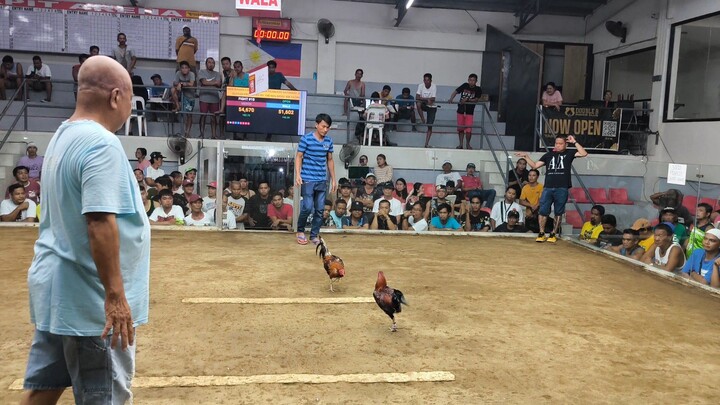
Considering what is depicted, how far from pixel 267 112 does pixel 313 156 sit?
4536mm

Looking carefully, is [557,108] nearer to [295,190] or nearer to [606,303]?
[295,190]

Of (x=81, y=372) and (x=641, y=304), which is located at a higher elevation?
(x=81, y=372)

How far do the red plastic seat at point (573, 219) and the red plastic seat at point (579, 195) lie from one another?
0.26 metres

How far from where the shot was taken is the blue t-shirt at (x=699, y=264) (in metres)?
5.96

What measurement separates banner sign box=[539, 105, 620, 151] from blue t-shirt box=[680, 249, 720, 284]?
660 centimetres

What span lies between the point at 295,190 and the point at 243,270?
2670mm

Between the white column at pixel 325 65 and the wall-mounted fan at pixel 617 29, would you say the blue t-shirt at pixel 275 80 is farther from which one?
the wall-mounted fan at pixel 617 29

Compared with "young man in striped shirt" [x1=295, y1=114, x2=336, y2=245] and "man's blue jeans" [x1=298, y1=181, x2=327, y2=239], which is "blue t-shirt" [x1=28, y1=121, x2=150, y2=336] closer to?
"young man in striped shirt" [x1=295, y1=114, x2=336, y2=245]

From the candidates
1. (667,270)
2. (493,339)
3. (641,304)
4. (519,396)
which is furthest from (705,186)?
(519,396)

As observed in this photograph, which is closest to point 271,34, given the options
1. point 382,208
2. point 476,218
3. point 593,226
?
point 382,208

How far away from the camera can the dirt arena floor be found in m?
3.29

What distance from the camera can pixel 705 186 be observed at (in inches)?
284

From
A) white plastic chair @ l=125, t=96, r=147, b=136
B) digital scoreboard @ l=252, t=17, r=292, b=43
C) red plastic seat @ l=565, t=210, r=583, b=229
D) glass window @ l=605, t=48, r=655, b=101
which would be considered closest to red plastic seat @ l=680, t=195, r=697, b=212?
red plastic seat @ l=565, t=210, r=583, b=229

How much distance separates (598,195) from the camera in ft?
32.0
